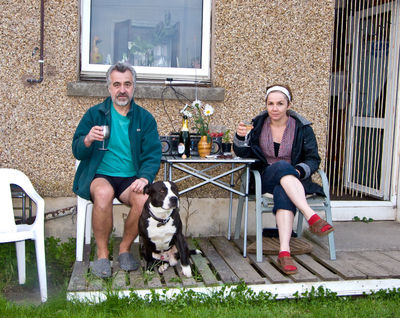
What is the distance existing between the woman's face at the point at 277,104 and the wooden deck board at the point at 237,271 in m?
1.22

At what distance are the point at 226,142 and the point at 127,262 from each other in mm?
1572

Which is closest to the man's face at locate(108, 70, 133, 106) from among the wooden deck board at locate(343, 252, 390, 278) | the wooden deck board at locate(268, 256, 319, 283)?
the wooden deck board at locate(268, 256, 319, 283)

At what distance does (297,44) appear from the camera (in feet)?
16.5

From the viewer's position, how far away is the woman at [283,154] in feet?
12.7

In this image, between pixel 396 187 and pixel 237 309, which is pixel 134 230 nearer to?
pixel 237 309

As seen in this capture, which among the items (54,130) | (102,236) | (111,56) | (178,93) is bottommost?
(102,236)

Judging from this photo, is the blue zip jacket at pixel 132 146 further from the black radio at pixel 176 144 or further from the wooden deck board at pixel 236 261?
the wooden deck board at pixel 236 261

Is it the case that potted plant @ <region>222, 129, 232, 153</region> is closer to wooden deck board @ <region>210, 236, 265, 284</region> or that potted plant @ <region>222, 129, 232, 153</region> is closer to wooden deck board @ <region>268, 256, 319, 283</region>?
wooden deck board @ <region>210, 236, 265, 284</region>

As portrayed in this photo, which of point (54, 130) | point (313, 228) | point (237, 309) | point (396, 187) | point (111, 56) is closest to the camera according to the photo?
point (237, 309)

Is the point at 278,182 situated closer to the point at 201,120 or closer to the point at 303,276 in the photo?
the point at 303,276

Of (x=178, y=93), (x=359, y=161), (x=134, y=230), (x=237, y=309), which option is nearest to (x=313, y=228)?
(x=237, y=309)

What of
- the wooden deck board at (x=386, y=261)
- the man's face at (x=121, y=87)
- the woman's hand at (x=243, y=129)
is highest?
the man's face at (x=121, y=87)

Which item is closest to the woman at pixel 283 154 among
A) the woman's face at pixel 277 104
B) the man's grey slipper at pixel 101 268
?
the woman's face at pixel 277 104

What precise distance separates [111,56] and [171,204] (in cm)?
215
